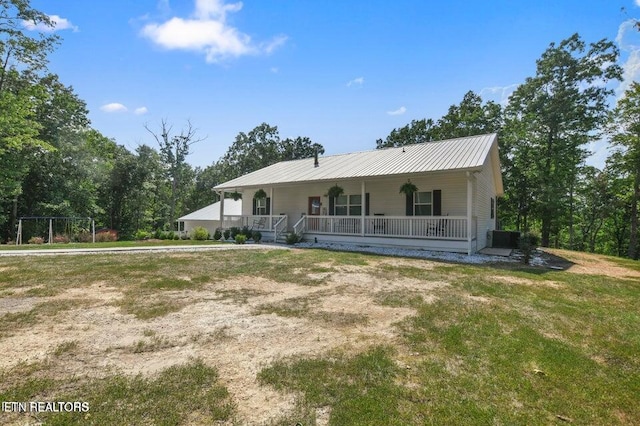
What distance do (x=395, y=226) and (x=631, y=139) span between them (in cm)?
1565

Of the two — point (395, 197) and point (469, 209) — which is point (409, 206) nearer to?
point (395, 197)

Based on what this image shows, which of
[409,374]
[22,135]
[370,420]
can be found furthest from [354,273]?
[22,135]

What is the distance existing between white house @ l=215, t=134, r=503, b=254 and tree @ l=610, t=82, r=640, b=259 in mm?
7460

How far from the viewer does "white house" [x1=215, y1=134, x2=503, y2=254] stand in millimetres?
12375

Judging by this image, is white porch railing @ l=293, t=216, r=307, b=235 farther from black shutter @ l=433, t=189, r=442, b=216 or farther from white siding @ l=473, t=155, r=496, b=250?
white siding @ l=473, t=155, r=496, b=250

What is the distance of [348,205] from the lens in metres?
16.2

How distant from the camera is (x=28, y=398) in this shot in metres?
2.57

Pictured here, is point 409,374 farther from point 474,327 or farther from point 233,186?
point 233,186

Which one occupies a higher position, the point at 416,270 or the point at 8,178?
the point at 8,178

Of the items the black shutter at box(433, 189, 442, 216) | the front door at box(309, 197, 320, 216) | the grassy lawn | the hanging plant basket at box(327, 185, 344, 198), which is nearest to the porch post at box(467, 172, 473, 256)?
the black shutter at box(433, 189, 442, 216)

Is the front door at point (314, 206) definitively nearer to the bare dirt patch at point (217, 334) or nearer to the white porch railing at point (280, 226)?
the white porch railing at point (280, 226)

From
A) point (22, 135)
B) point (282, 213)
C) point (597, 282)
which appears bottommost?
point (597, 282)

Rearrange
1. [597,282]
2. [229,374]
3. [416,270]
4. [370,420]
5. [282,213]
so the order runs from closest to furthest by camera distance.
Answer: [370,420], [229,374], [597,282], [416,270], [282,213]

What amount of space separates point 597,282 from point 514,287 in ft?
8.94
